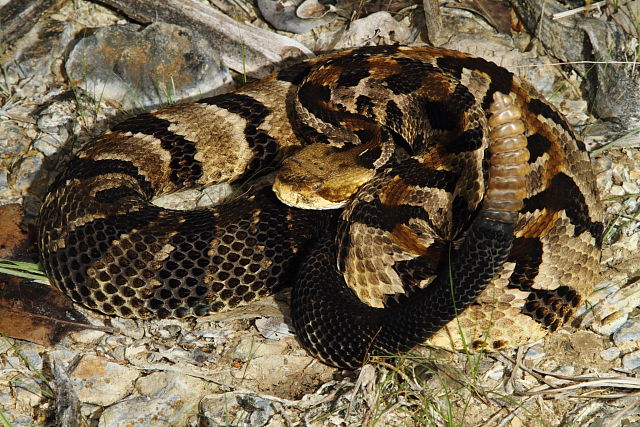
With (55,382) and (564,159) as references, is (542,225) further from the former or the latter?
(55,382)

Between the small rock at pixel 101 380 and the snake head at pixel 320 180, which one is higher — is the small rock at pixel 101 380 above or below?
below

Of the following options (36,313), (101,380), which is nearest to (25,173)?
(36,313)

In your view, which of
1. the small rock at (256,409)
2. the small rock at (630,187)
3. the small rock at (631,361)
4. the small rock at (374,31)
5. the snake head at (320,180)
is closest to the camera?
the small rock at (256,409)

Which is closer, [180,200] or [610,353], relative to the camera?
[610,353]

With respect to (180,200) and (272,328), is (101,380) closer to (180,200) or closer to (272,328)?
(272,328)

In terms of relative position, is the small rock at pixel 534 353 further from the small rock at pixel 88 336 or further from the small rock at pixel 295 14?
the small rock at pixel 295 14

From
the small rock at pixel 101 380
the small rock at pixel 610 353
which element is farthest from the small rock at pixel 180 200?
the small rock at pixel 610 353
